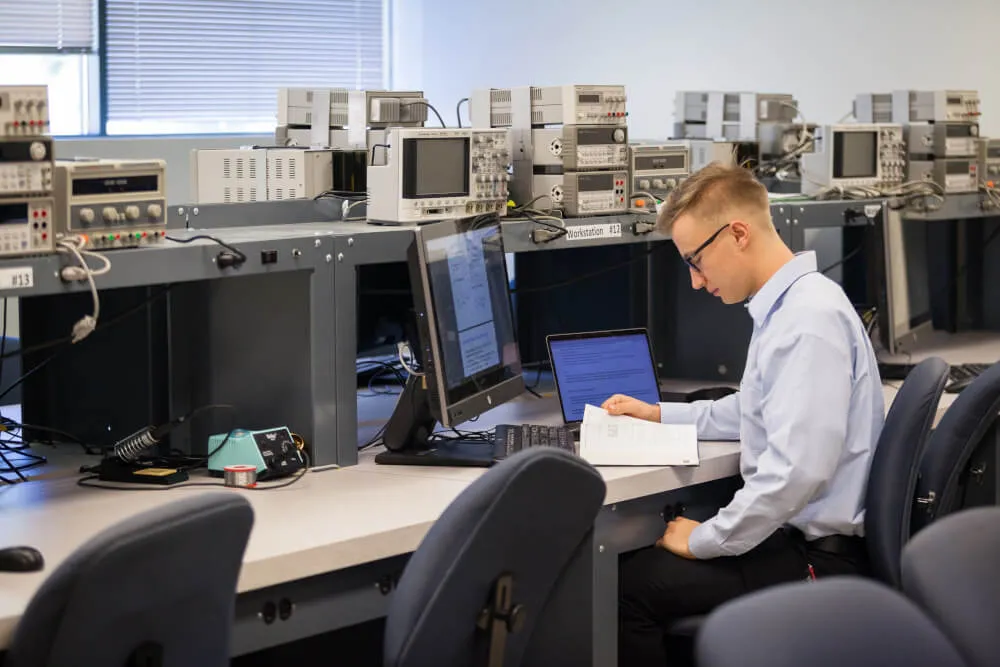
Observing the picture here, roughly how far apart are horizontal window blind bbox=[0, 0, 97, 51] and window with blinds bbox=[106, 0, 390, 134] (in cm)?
11

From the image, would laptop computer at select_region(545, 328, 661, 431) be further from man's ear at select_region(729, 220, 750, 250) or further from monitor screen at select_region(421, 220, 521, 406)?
man's ear at select_region(729, 220, 750, 250)

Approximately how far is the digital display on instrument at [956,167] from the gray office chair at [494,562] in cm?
248

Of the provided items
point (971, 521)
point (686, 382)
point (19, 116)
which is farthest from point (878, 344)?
point (19, 116)

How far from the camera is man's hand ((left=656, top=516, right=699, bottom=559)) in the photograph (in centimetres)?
240

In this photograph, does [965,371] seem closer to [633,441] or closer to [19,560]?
[633,441]

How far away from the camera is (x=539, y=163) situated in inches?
121

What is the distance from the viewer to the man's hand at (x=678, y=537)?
94.6 inches

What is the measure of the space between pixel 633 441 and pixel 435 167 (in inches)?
27.9

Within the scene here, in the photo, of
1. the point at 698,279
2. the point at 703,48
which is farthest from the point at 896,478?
the point at 703,48

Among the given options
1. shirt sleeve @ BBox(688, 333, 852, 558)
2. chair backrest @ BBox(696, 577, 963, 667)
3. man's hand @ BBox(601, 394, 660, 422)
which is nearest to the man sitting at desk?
shirt sleeve @ BBox(688, 333, 852, 558)

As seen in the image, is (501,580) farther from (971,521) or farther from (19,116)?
(19,116)

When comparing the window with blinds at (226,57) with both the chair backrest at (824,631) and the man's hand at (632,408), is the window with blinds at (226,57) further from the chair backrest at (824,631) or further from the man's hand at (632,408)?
the chair backrest at (824,631)

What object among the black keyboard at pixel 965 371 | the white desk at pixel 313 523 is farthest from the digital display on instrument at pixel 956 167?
the white desk at pixel 313 523

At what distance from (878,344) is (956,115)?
0.87 meters
